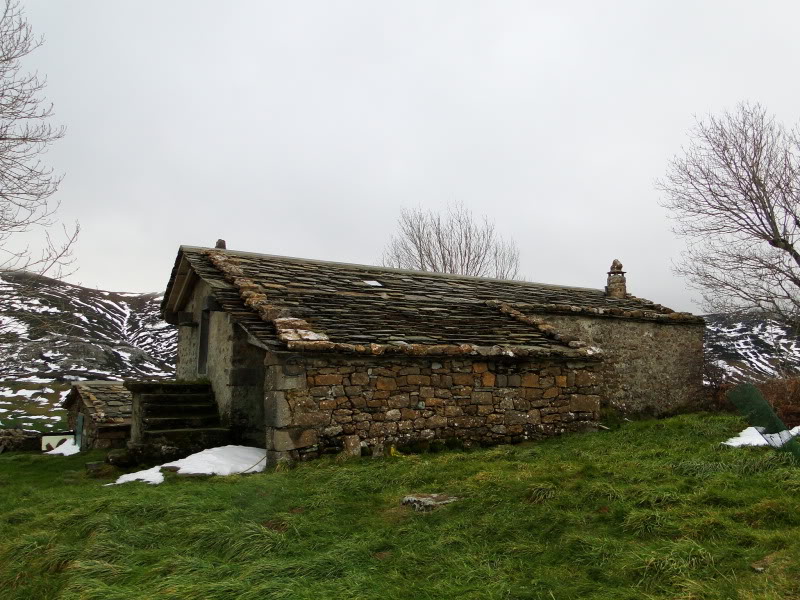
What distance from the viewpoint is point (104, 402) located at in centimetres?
1452

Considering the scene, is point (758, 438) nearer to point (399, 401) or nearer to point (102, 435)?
point (399, 401)

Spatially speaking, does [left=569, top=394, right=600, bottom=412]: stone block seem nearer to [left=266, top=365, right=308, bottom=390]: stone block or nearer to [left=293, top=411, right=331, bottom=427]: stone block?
[left=293, top=411, right=331, bottom=427]: stone block

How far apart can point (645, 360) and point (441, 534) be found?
12013mm

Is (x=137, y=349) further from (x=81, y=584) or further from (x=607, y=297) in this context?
(x=81, y=584)

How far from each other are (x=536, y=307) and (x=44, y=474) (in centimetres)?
1019

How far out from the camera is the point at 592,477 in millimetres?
5645

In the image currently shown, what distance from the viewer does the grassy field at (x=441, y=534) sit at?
3570 millimetres

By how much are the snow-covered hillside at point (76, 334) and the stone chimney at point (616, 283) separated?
13.7 m

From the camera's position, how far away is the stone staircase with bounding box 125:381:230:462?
9.02m

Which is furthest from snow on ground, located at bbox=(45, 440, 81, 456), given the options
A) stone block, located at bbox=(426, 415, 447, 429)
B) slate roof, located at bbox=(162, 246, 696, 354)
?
stone block, located at bbox=(426, 415, 447, 429)

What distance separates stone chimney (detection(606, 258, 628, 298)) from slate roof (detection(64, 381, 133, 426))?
43.4 feet

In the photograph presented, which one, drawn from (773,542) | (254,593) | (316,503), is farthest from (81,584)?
(773,542)

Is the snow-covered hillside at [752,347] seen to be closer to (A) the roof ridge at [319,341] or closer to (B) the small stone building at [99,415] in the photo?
(A) the roof ridge at [319,341]

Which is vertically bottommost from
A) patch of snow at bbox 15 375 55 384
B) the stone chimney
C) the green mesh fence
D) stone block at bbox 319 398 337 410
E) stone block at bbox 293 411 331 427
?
patch of snow at bbox 15 375 55 384
